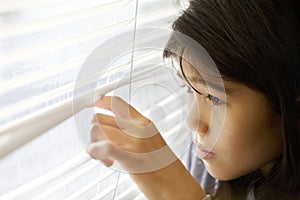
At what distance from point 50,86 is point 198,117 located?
265 millimetres

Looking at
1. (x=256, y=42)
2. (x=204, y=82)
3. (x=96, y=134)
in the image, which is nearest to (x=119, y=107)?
(x=96, y=134)

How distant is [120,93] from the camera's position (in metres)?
0.74

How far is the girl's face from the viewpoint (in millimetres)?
801

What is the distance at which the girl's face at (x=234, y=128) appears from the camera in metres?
0.80

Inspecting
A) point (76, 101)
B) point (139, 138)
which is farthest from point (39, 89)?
point (139, 138)

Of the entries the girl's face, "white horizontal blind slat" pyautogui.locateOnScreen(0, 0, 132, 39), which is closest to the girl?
the girl's face

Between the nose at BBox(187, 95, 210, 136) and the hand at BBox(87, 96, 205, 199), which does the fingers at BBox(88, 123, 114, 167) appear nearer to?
the hand at BBox(87, 96, 205, 199)

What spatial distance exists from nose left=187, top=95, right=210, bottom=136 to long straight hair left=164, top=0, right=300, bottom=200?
2.7 inches

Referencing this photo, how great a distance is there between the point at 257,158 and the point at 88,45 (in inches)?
16.2

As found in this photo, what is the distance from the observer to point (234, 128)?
2.77 feet

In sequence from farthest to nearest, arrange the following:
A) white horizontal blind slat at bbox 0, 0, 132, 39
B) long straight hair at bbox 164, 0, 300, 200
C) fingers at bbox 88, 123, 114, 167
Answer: long straight hair at bbox 164, 0, 300, 200 → fingers at bbox 88, 123, 114, 167 → white horizontal blind slat at bbox 0, 0, 132, 39

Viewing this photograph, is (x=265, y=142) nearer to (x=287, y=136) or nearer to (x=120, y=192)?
(x=287, y=136)

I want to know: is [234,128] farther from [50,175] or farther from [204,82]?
[50,175]

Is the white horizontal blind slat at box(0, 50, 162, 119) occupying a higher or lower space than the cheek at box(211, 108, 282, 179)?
higher
